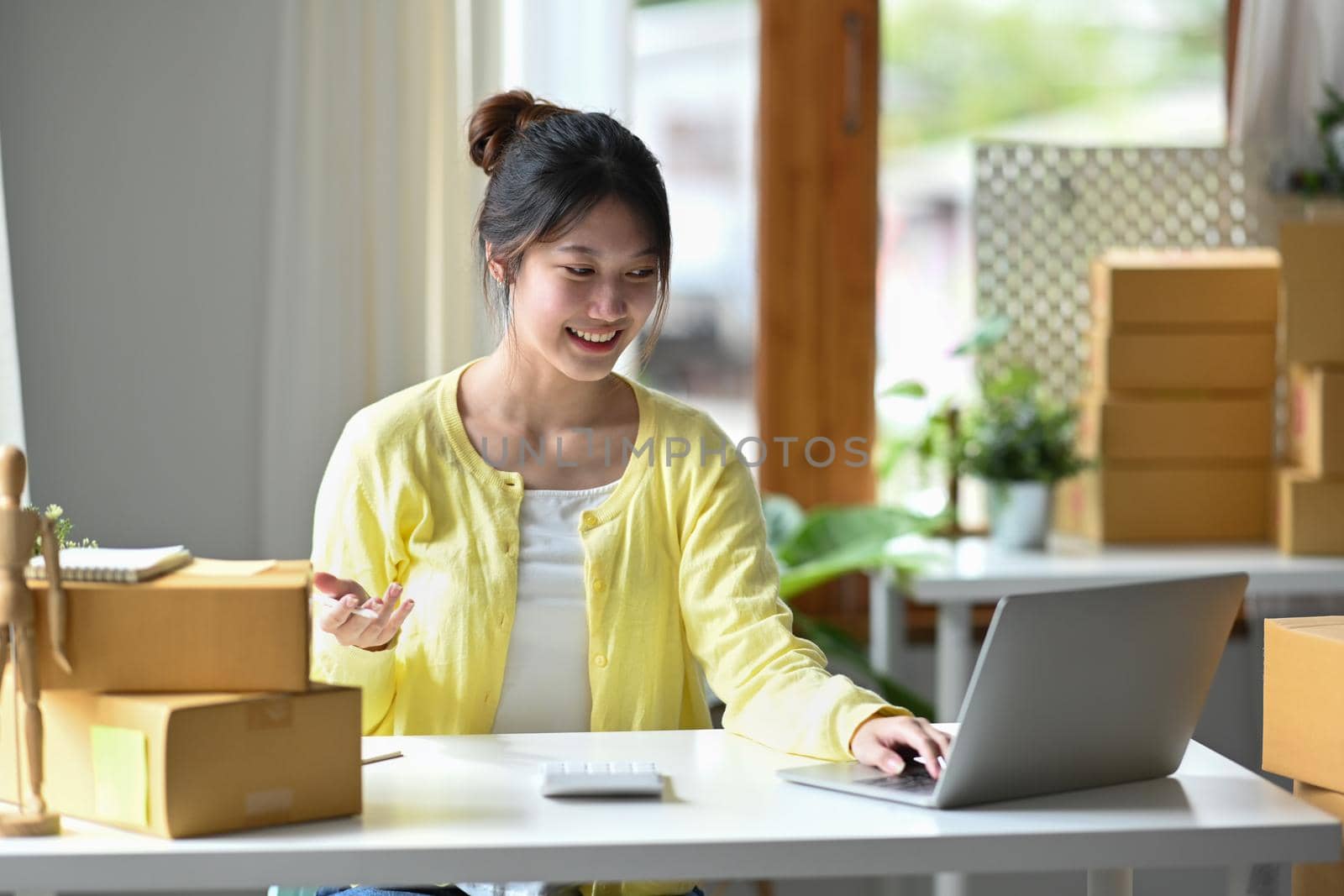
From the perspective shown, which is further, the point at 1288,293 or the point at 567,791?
the point at 1288,293

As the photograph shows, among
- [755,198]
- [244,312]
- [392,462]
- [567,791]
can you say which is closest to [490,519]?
[392,462]

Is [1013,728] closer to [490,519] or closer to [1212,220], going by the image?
[490,519]

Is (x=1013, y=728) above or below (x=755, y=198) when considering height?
below

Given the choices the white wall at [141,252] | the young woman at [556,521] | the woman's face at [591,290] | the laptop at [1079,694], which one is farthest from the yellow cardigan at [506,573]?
the white wall at [141,252]

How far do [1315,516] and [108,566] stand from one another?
6.86ft

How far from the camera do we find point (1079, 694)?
3.76 feet

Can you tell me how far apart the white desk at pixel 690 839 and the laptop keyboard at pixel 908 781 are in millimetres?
33

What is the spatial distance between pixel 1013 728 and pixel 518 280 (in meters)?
0.78

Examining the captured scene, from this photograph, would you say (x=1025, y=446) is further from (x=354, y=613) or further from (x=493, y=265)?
(x=354, y=613)

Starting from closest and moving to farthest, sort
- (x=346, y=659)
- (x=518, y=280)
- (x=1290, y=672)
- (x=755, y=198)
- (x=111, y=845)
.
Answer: (x=111, y=845) < (x=1290, y=672) < (x=346, y=659) < (x=518, y=280) < (x=755, y=198)

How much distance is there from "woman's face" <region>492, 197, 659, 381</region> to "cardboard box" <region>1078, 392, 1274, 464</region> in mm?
1303

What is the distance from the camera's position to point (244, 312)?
2482 millimetres

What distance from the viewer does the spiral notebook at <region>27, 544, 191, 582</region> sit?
3.58 feet

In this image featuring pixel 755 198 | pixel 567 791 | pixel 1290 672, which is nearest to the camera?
pixel 567 791
